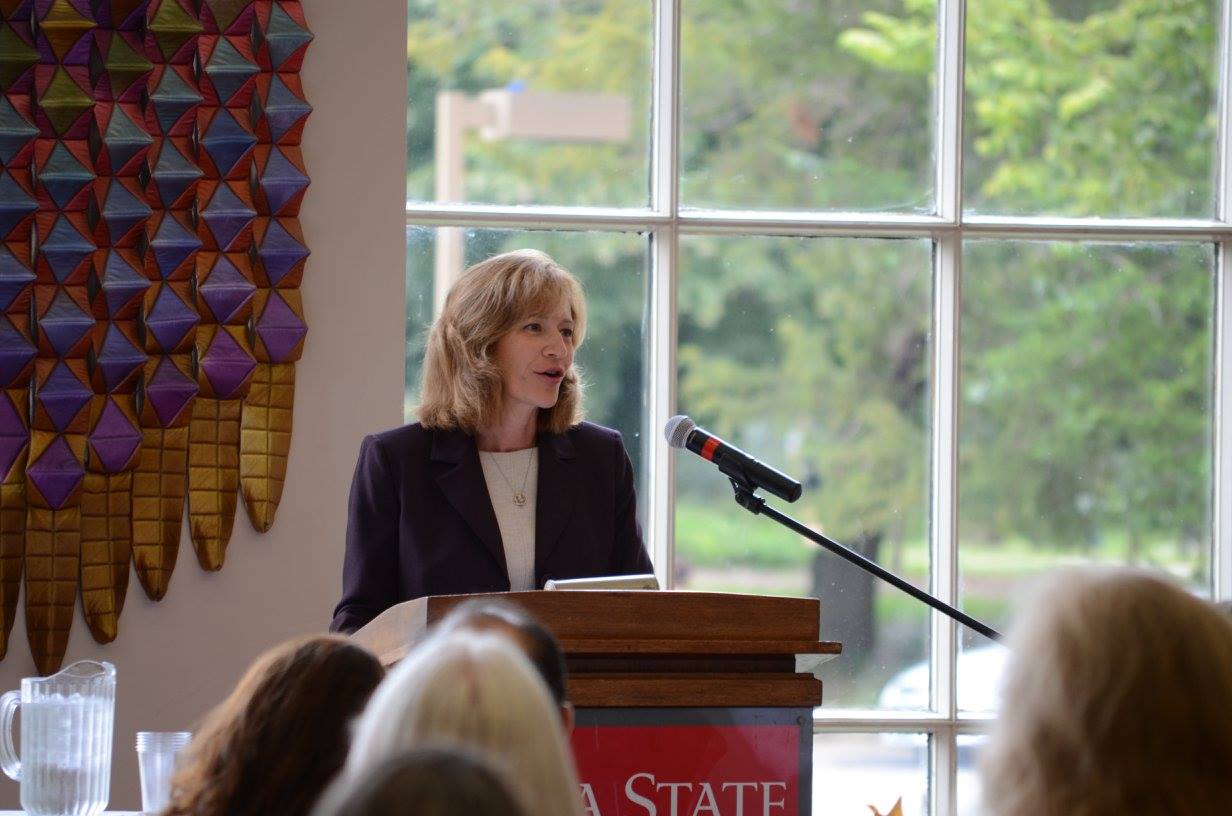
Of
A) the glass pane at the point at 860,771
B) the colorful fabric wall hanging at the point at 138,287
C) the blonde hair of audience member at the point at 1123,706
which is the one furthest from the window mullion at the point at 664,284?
the blonde hair of audience member at the point at 1123,706

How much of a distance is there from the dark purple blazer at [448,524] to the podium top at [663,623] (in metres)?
0.65

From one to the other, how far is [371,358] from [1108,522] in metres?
2.15

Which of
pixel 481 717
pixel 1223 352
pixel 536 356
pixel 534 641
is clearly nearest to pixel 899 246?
pixel 1223 352

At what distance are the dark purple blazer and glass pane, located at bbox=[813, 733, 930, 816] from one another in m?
1.41

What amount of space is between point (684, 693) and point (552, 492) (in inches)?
35.8

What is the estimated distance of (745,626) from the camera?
2.12 meters

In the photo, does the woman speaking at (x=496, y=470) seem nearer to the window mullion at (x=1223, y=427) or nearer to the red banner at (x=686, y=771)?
the red banner at (x=686, y=771)

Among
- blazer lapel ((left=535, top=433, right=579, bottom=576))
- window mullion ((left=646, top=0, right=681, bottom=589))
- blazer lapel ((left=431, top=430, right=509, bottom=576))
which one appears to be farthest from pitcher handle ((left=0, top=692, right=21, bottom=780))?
window mullion ((left=646, top=0, right=681, bottom=589))

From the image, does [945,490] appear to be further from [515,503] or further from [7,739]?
[7,739]

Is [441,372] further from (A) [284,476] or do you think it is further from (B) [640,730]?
(B) [640,730]

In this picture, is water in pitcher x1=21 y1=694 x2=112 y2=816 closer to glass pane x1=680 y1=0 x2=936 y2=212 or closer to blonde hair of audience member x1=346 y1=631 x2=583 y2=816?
blonde hair of audience member x1=346 y1=631 x2=583 y2=816

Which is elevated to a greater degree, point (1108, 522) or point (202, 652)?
point (1108, 522)

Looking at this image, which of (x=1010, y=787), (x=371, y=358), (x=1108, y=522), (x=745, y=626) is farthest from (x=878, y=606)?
(x=1010, y=787)

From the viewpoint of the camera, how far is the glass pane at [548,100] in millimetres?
3982
